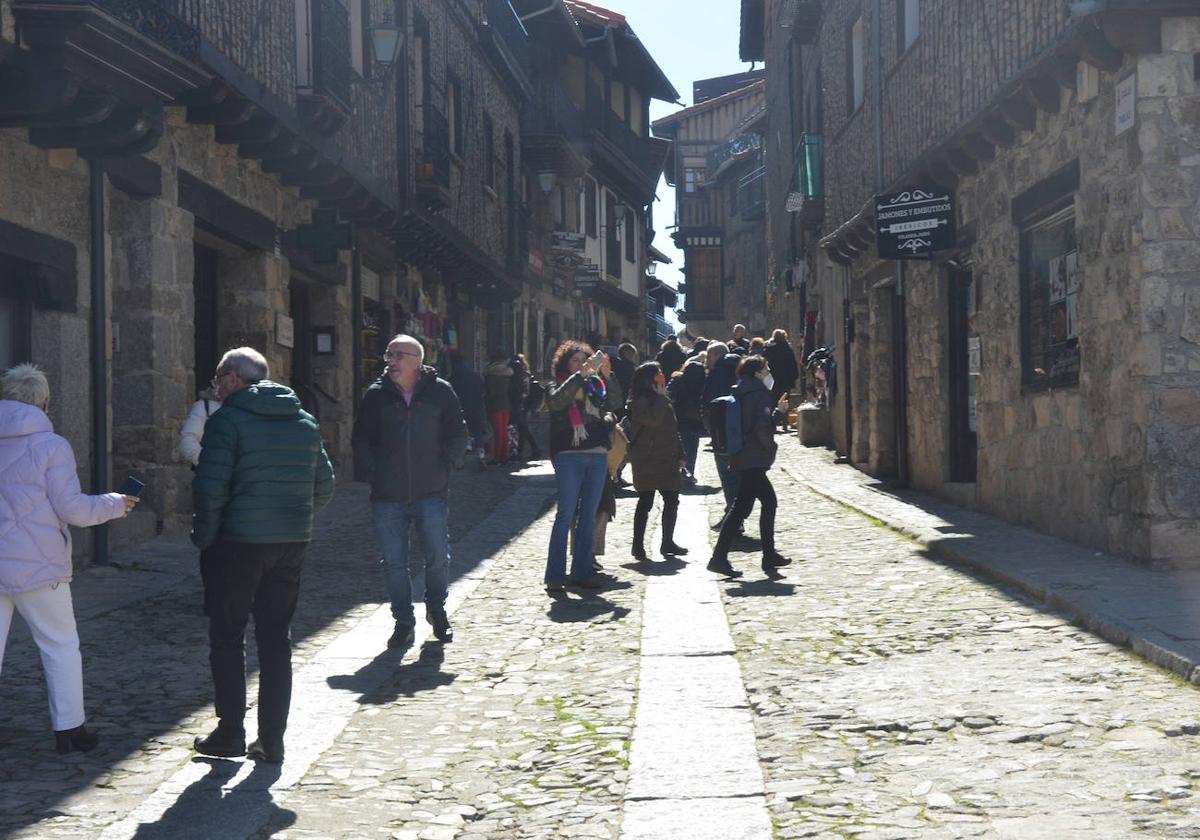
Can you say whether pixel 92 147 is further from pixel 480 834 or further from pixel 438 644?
pixel 480 834

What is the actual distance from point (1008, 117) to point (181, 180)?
6.20 m

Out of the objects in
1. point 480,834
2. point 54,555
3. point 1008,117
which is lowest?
point 480,834

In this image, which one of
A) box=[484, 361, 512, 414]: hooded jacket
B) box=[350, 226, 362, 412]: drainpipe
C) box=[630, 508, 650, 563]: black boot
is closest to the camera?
Result: box=[630, 508, 650, 563]: black boot

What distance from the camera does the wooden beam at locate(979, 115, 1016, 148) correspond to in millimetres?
11730

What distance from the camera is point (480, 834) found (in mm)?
4434

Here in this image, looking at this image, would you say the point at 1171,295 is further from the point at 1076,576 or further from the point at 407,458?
the point at 407,458

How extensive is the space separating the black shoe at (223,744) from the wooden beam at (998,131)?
8.27 m

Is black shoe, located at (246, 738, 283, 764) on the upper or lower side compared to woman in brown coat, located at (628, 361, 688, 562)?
lower

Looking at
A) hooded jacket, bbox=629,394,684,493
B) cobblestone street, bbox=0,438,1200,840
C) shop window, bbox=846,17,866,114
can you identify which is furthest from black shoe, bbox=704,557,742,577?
shop window, bbox=846,17,866,114

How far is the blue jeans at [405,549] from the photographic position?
772cm

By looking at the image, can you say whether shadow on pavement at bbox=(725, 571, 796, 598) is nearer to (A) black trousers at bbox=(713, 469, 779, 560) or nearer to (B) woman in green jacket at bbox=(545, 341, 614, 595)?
(A) black trousers at bbox=(713, 469, 779, 560)

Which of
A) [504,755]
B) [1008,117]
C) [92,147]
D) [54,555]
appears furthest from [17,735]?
[1008,117]

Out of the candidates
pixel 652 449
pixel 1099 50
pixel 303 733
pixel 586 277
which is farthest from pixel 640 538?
pixel 586 277

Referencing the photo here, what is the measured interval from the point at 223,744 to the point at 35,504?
1.06 meters
